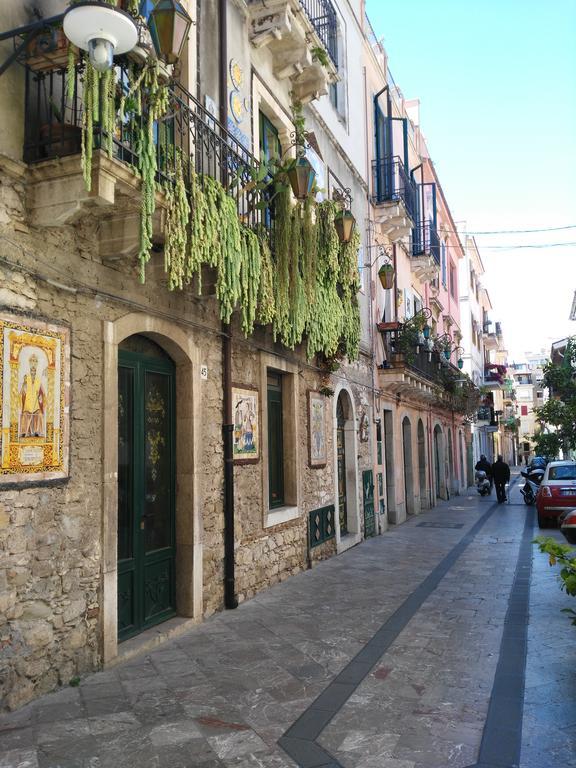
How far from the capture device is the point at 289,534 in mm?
8945

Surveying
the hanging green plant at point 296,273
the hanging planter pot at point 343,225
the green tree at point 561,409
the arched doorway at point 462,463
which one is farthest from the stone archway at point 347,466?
the arched doorway at point 462,463

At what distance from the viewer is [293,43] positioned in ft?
30.1

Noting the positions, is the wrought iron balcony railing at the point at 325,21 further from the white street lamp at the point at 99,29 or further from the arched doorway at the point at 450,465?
the arched doorway at the point at 450,465

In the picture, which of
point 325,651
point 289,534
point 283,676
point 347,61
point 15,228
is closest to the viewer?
point 15,228

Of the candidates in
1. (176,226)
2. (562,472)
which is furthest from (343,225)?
(562,472)

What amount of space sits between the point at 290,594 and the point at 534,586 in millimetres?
3250

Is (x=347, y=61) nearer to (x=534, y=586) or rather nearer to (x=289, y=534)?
(x=289, y=534)

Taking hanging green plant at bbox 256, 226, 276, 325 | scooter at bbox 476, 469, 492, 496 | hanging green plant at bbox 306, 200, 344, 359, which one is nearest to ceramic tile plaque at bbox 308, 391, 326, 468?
hanging green plant at bbox 306, 200, 344, 359

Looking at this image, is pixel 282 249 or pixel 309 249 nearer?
pixel 282 249

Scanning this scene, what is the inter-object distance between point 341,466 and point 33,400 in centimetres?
860

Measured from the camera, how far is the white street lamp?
11.7 ft

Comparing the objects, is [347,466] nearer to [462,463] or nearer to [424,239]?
[424,239]

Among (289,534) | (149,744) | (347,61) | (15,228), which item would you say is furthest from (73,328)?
(347,61)

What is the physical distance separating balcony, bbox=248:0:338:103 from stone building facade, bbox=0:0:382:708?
79 mm
